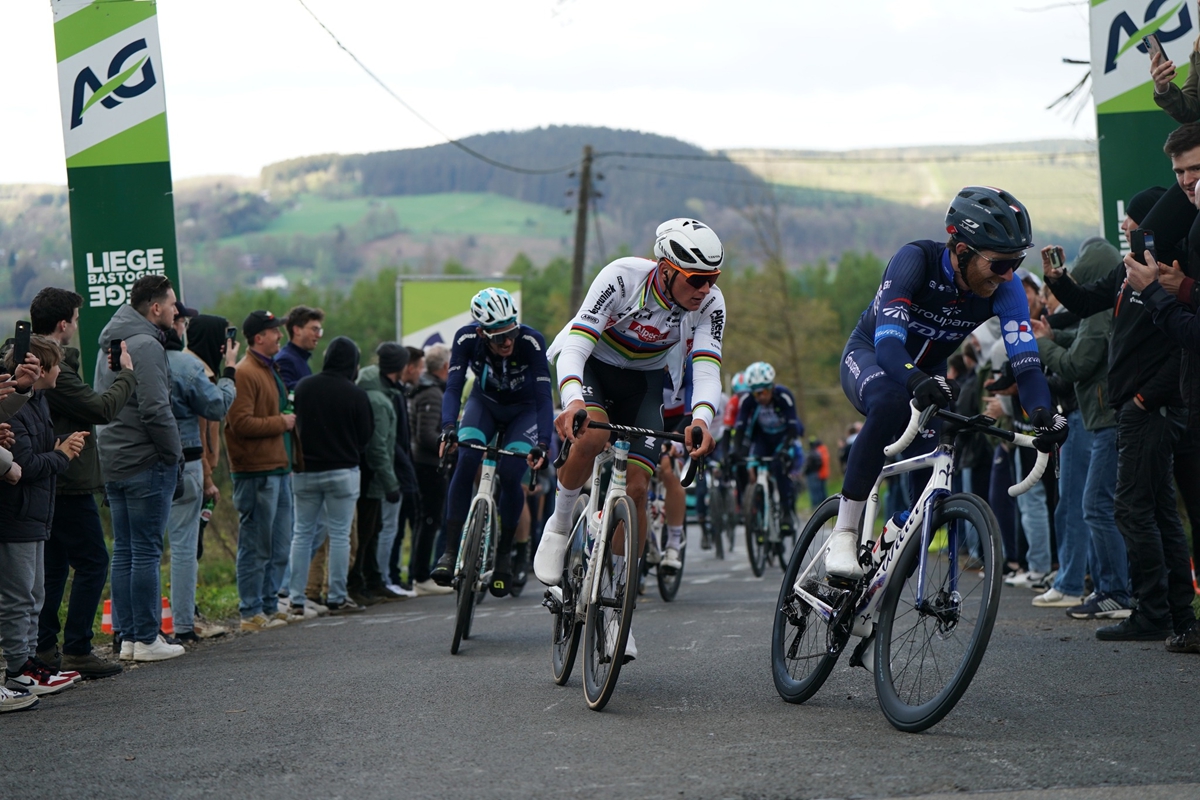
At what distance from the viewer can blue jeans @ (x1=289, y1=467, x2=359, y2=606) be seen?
434 inches

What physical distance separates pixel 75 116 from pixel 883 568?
300 inches

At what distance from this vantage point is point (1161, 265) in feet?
21.0

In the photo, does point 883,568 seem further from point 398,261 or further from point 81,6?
point 398,261

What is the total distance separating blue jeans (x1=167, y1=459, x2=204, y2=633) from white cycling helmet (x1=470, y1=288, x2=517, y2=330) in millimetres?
2272

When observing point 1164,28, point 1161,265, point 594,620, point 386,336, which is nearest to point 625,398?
point 594,620

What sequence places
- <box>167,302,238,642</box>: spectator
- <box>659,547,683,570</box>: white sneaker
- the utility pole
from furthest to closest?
1. the utility pole
2. <box>659,547,683,570</box>: white sneaker
3. <box>167,302,238,642</box>: spectator

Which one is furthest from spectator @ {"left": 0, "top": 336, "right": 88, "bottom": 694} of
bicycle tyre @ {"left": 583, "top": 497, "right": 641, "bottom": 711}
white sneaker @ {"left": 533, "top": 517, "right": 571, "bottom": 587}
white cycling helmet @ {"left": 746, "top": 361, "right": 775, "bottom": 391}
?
white cycling helmet @ {"left": 746, "top": 361, "right": 775, "bottom": 391}

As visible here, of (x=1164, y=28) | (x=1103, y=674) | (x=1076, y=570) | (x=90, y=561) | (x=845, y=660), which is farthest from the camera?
(x=1164, y=28)

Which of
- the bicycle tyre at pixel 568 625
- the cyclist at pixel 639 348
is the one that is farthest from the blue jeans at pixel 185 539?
the bicycle tyre at pixel 568 625

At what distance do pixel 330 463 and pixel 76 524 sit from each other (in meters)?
3.47

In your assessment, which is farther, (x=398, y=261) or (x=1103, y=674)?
(x=398, y=261)

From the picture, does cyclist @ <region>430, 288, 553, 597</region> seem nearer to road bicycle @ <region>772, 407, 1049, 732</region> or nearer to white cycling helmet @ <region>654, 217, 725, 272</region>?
white cycling helmet @ <region>654, 217, 725, 272</region>

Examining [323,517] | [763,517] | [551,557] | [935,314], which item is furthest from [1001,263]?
[763,517]

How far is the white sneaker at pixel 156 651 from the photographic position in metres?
8.41
